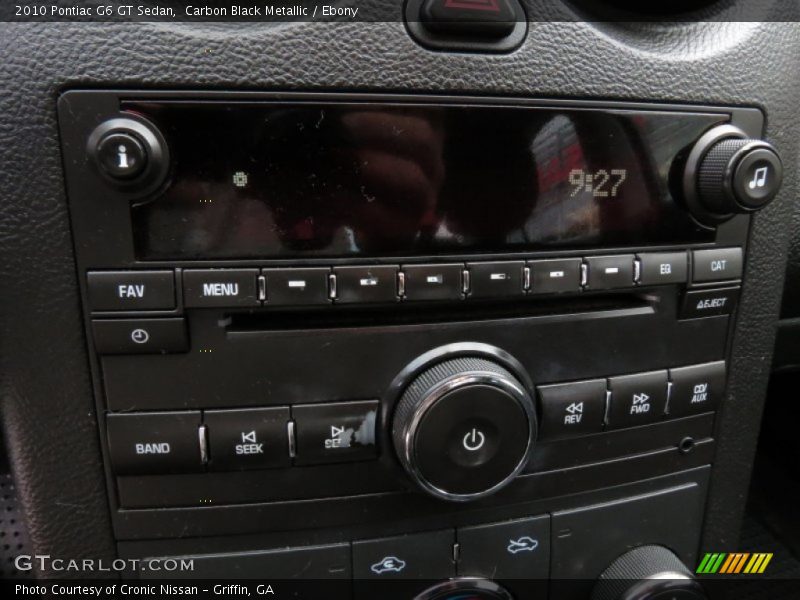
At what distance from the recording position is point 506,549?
589 millimetres

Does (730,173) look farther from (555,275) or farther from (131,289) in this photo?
(131,289)

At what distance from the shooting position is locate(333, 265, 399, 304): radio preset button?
48cm

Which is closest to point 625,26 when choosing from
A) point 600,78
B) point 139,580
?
point 600,78

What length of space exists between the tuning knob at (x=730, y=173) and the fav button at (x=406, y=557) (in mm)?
395

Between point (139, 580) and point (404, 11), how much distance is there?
0.54 metres

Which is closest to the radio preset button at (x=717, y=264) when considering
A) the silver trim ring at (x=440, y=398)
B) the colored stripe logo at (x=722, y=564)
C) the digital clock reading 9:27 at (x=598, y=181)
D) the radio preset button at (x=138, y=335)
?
the digital clock reading 9:27 at (x=598, y=181)

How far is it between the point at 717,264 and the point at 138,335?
0.54m

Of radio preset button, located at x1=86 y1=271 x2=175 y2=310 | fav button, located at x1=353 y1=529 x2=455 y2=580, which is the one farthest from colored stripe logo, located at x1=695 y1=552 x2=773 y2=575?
radio preset button, located at x1=86 y1=271 x2=175 y2=310

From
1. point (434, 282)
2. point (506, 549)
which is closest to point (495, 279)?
point (434, 282)

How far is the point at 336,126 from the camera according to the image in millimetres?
465

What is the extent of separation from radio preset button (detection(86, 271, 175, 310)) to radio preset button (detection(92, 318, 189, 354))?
1cm

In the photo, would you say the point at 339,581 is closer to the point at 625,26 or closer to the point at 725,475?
the point at 725,475

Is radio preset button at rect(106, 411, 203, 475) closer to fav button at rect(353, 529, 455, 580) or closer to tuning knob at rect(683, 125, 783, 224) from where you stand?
fav button at rect(353, 529, 455, 580)

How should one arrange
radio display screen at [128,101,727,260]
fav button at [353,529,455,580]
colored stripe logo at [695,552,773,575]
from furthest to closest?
colored stripe logo at [695,552,773,575] → fav button at [353,529,455,580] → radio display screen at [128,101,727,260]
